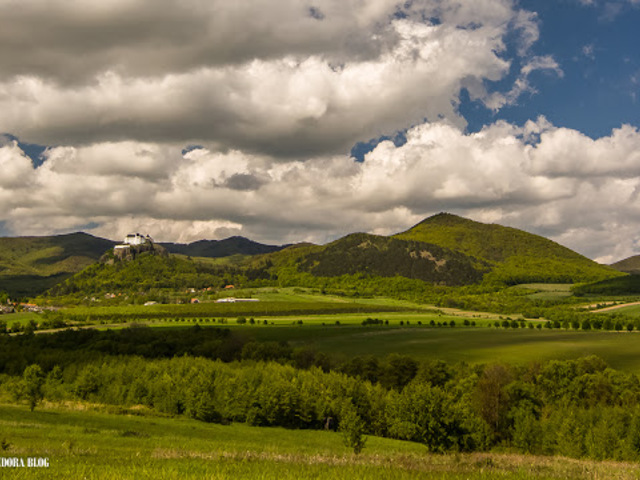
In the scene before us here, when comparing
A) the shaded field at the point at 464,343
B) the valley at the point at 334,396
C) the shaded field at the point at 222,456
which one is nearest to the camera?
the shaded field at the point at 222,456

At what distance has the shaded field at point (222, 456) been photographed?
13.2m

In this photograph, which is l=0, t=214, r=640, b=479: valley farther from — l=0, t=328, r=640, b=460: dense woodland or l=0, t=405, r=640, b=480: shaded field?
l=0, t=405, r=640, b=480: shaded field

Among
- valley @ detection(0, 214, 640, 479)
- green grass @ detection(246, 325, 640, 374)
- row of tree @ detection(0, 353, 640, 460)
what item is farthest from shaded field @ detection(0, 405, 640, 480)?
green grass @ detection(246, 325, 640, 374)

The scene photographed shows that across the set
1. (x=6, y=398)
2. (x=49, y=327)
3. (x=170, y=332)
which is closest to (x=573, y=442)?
(x=6, y=398)

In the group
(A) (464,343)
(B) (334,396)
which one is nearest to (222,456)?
(B) (334,396)

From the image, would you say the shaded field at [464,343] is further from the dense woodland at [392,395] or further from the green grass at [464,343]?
the dense woodland at [392,395]

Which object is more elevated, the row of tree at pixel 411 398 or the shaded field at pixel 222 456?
the shaded field at pixel 222 456

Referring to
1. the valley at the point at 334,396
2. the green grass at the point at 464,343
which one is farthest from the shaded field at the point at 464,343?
the valley at the point at 334,396

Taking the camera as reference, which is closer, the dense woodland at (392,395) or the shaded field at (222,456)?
the shaded field at (222,456)

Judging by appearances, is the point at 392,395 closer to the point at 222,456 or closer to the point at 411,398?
the point at 411,398

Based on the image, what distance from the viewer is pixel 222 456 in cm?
1922

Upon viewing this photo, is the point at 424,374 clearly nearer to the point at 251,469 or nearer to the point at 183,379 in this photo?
the point at 183,379

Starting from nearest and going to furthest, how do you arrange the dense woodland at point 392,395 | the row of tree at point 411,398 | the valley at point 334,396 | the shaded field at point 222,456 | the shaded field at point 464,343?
the shaded field at point 222,456 < the valley at point 334,396 < the row of tree at point 411,398 < the dense woodland at point 392,395 < the shaded field at point 464,343

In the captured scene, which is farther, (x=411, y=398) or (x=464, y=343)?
(x=464, y=343)
